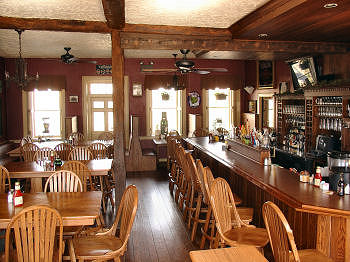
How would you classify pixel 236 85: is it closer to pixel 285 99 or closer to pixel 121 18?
pixel 285 99

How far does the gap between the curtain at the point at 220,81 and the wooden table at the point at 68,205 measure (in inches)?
267

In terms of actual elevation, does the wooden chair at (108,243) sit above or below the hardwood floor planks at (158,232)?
above

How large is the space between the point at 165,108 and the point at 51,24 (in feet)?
17.5

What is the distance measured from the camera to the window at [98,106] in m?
9.61

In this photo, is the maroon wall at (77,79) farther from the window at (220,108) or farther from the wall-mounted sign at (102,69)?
the window at (220,108)

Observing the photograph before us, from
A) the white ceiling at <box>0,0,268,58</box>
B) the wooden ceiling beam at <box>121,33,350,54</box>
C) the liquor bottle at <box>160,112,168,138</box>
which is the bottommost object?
the liquor bottle at <box>160,112,168,138</box>

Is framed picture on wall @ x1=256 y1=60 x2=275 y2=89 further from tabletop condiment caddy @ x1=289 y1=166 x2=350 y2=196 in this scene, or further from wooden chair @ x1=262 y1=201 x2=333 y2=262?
wooden chair @ x1=262 y1=201 x2=333 y2=262

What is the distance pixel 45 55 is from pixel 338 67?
22.5ft

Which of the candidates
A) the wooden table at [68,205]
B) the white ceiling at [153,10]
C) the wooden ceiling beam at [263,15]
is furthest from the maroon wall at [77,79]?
the wooden table at [68,205]

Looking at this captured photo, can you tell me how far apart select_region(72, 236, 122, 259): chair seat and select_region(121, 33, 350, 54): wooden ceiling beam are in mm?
2946

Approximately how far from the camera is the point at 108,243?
3.07 m

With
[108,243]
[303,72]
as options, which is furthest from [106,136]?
[108,243]

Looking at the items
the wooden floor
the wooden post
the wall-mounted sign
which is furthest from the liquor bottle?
the wooden post

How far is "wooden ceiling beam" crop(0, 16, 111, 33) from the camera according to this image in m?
4.86
